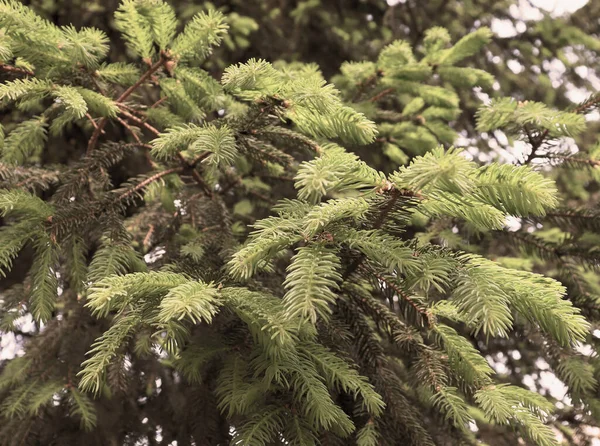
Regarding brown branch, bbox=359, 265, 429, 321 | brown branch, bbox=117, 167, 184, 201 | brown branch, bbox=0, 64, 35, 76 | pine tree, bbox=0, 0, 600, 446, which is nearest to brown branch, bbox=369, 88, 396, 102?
pine tree, bbox=0, 0, 600, 446

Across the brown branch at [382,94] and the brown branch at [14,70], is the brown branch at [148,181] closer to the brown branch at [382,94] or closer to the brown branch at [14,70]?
the brown branch at [14,70]

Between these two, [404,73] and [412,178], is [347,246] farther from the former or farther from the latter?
[404,73]

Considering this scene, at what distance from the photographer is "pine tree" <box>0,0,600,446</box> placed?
920mm

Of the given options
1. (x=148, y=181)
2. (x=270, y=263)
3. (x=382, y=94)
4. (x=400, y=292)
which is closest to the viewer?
(x=400, y=292)

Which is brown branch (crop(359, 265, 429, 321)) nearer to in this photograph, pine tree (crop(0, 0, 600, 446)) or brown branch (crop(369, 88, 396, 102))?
pine tree (crop(0, 0, 600, 446))

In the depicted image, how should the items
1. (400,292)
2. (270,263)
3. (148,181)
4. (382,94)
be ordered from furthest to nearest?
(382,94), (148,181), (270,263), (400,292)

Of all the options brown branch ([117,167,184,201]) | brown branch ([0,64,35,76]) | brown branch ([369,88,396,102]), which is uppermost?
brown branch ([0,64,35,76])

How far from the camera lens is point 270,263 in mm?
1262

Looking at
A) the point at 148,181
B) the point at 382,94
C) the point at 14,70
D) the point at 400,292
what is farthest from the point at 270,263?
the point at 382,94

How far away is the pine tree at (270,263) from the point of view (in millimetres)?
920

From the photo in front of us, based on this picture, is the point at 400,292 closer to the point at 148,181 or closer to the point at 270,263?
the point at 270,263

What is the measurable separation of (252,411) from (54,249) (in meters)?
0.64

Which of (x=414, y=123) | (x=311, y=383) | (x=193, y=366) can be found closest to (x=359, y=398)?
(x=311, y=383)

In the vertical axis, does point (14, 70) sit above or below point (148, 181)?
above
